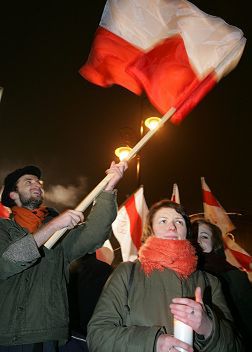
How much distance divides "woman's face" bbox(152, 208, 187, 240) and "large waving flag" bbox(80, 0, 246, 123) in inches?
45.9

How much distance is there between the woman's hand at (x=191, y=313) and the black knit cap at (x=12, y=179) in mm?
2365

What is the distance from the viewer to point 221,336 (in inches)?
91.7

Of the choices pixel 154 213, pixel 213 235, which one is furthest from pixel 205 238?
pixel 154 213

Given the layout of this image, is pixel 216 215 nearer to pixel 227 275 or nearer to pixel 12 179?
pixel 227 275

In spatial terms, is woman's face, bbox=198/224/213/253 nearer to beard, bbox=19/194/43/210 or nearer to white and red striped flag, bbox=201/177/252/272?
beard, bbox=19/194/43/210

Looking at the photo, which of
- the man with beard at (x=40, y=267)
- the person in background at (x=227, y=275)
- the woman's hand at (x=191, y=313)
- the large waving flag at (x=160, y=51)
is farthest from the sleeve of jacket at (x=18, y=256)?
the person in background at (x=227, y=275)

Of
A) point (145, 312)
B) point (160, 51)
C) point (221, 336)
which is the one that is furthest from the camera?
point (160, 51)

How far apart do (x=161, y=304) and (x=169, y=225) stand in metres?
0.71

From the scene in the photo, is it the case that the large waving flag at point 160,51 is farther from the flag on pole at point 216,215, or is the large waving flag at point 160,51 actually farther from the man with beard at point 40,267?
the flag on pole at point 216,215

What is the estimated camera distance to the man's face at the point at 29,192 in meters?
3.76

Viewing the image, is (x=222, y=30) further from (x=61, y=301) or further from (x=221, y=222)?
(x=221, y=222)

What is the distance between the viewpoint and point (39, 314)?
113 inches

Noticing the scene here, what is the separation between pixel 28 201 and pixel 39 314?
1.24 metres

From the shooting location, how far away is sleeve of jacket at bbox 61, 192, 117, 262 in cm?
337
